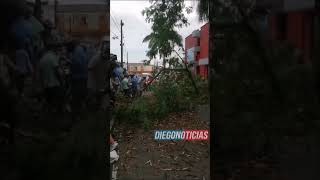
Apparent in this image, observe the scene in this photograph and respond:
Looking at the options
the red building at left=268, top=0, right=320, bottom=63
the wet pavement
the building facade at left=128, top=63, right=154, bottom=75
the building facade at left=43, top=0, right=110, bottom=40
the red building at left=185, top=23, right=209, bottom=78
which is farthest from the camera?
the building facade at left=128, top=63, right=154, bottom=75

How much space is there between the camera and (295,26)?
359 centimetres

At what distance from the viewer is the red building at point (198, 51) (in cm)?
450

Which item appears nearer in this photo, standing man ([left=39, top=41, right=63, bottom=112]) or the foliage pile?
standing man ([left=39, top=41, right=63, bottom=112])

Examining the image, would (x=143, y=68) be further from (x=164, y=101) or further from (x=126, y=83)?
(x=164, y=101)

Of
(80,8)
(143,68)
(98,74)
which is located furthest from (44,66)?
(143,68)

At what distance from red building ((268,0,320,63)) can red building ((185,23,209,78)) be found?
36.0 inches

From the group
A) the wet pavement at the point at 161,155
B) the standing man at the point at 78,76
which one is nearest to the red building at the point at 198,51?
the wet pavement at the point at 161,155

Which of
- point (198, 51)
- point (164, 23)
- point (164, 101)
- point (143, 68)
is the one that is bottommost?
point (164, 101)

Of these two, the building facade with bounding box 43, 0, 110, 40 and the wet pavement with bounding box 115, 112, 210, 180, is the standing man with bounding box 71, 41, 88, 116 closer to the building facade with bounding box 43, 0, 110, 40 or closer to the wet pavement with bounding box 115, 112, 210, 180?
the building facade with bounding box 43, 0, 110, 40

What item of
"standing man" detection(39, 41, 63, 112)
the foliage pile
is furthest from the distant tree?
"standing man" detection(39, 41, 63, 112)

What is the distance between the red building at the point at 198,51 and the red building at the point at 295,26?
914 mm

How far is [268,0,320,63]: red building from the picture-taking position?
3.56m

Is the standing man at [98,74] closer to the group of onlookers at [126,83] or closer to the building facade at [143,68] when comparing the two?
the group of onlookers at [126,83]

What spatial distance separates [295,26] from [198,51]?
4.93ft
